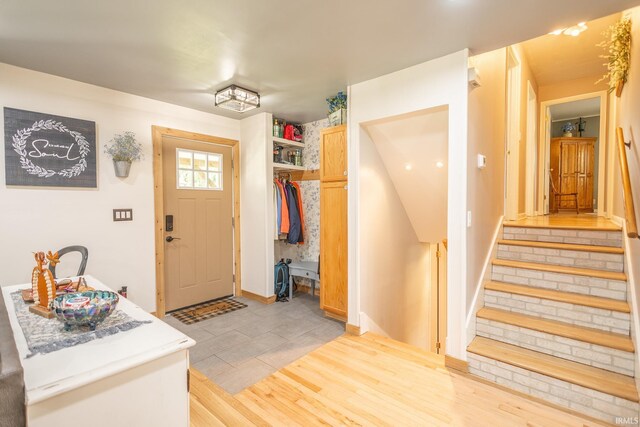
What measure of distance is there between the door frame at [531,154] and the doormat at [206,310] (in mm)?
4295

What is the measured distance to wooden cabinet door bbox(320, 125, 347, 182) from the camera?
3.11 meters

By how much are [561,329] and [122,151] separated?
411 cm

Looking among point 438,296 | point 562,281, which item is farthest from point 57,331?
point 438,296

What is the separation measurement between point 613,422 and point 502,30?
251 cm

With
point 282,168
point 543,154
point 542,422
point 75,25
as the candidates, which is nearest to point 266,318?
point 282,168

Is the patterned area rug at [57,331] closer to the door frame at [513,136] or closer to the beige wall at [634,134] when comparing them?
the beige wall at [634,134]

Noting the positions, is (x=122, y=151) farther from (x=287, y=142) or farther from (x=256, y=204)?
(x=287, y=142)

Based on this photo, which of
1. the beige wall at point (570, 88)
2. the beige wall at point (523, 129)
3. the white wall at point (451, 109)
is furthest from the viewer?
the beige wall at point (570, 88)

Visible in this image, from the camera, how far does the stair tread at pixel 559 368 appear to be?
185 cm

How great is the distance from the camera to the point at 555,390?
198 cm

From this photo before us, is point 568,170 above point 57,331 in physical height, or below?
above

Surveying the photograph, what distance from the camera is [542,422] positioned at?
1.81m

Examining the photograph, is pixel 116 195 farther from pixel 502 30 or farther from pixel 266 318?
→ pixel 502 30

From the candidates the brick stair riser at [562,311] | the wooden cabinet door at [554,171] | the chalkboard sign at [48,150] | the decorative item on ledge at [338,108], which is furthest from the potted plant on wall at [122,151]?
the wooden cabinet door at [554,171]
